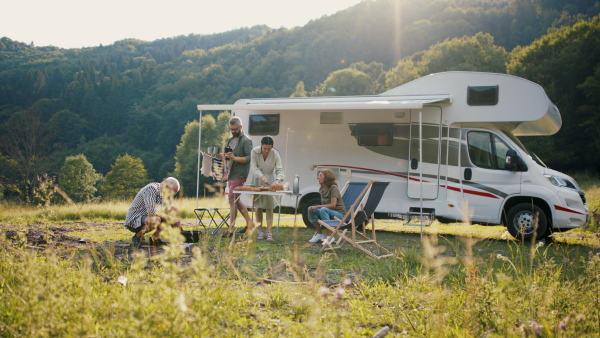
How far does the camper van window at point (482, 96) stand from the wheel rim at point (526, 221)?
1.97 m

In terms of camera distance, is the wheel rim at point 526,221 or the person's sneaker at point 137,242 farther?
the wheel rim at point 526,221

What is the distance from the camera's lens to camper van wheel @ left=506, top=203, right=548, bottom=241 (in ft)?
28.6

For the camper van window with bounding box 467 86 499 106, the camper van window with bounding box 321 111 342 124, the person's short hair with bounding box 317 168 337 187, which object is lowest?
the person's short hair with bounding box 317 168 337 187

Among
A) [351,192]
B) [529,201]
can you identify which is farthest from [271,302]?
[529,201]

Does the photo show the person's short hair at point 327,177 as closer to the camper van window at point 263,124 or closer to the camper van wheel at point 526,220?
the camper van window at point 263,124

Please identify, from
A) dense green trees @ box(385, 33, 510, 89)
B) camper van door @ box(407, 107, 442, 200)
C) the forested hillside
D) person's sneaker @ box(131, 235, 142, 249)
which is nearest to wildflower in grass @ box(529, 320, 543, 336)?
person's sneaker @ box(131, 235, 142, 249)

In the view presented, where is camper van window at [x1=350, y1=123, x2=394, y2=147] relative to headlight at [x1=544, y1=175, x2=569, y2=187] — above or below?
above

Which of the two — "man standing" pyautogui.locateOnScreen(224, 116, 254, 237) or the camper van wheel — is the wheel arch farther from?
"man standing" pyautogui.locateOnScreen(224, 116, 254, 237)

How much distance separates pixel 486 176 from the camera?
9156mm

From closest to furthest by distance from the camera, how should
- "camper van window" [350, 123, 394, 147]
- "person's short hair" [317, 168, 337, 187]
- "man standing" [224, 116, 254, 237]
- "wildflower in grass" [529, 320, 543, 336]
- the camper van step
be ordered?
"wildflower in grass" [529, 320, 543, 336] → "person's short hair" [317, 168, 337, 187] → "man standing" [224, 116, 254, 237] → the camper van step → "camper van window" [350, 123, 394, 147]

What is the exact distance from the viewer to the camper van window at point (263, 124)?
10.5 m

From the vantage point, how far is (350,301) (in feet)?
13.2

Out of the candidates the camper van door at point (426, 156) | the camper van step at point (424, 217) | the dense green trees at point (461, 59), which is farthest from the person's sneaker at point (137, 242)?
the dense green trees at point (461, 59)

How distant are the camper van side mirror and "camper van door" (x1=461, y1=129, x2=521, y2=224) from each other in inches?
4.0
